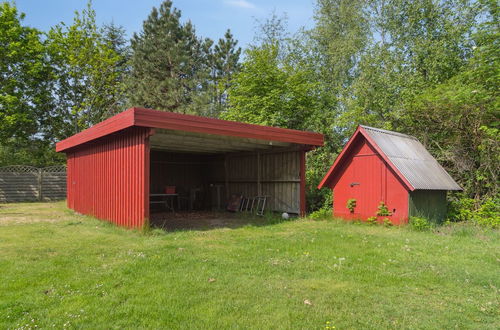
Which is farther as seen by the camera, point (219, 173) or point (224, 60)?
point (224, 60)

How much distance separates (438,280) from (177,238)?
4.86 meters

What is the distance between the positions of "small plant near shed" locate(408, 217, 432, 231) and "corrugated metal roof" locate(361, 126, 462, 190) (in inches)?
30.2

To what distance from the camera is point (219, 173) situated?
1508 cm

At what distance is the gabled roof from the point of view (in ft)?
28.2

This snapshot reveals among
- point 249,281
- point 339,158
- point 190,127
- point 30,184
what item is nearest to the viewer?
point 249,281

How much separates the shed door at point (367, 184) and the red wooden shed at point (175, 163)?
1.71 meters

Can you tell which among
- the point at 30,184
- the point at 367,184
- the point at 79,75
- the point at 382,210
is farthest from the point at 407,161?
the point at 79,75

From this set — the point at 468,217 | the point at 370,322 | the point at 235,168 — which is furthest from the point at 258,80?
the point at 370,322

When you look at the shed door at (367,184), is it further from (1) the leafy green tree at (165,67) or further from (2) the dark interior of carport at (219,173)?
(1) the leafy green tree at (165,67)

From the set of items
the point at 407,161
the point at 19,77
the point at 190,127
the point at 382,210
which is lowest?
the point at 382,210

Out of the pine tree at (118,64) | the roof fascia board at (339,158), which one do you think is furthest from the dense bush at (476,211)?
the pine tree at (118,64)

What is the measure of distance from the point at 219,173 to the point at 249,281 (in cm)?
1082

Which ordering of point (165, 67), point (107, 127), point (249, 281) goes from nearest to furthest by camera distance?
point (249, 281) < point (107, 127) < point (165, 67)

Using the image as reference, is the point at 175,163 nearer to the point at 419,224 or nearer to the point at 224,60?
the point at 419,224
